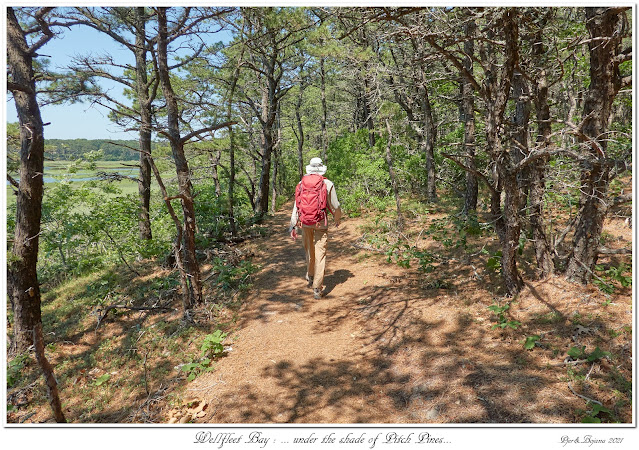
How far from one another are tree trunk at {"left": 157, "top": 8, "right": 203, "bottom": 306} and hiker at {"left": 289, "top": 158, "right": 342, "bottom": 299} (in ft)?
5.91

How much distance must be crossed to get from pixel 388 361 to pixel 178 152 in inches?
178

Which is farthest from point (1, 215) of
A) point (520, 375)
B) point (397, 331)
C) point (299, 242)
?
point (299, 242)

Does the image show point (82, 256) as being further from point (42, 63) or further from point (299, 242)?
point (299, 242)

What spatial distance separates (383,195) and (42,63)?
A: 32.8ft

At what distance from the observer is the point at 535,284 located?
4566 millimetres

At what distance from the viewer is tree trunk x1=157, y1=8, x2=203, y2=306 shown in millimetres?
5422

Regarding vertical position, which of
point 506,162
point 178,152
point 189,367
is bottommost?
point 189,367

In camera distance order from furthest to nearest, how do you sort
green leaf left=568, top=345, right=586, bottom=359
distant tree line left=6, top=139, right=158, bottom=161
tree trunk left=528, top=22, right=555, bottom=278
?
distant tree line left=6, top=139, right=158, bottom=161 < tree trunk left=528, top=22, right=555, bottom=278 < green leaf left=568, top=345, right=586, bottom=359

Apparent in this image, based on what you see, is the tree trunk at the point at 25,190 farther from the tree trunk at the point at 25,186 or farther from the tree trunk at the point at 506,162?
the tree trunk at the point at 506,162

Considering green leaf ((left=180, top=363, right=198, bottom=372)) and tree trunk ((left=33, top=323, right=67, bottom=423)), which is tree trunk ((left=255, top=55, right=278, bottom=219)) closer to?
green leaf ((left=180, top=363, right=198, bottom=372))

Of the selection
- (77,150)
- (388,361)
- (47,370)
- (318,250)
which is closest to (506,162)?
(388,361)

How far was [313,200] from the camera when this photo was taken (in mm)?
5672

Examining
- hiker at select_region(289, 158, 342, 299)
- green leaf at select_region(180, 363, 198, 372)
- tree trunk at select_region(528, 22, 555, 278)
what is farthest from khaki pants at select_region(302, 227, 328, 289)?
tree trunk at select_region(528, 22, 555, 278)

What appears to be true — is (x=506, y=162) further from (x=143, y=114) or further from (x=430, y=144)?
(x=143, y=114)
